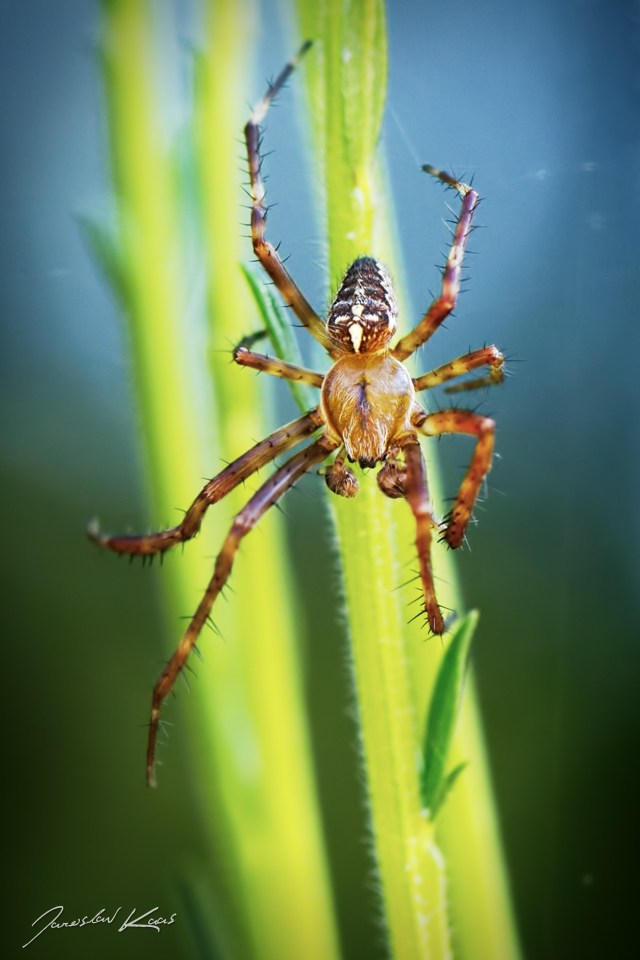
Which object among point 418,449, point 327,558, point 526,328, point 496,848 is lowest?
point 496,848

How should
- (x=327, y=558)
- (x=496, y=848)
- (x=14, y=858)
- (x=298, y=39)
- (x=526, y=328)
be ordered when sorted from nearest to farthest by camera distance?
(x=298, y=39) < (x=496, y=848) < (x=526, y=328) < (x=14, y=858) < (x=327, y=558)

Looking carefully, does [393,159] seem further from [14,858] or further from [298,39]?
[14,858]

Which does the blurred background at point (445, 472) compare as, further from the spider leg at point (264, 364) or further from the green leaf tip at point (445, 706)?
the green leaf tip at point (445, 706)

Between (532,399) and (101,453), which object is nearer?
(532,399)

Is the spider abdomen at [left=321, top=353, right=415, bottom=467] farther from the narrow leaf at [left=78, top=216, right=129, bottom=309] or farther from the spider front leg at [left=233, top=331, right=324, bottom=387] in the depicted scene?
the narrow leaf at [left=78, top=216, right=129, bottom=309]

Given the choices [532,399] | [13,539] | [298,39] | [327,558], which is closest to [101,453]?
[13,539]
